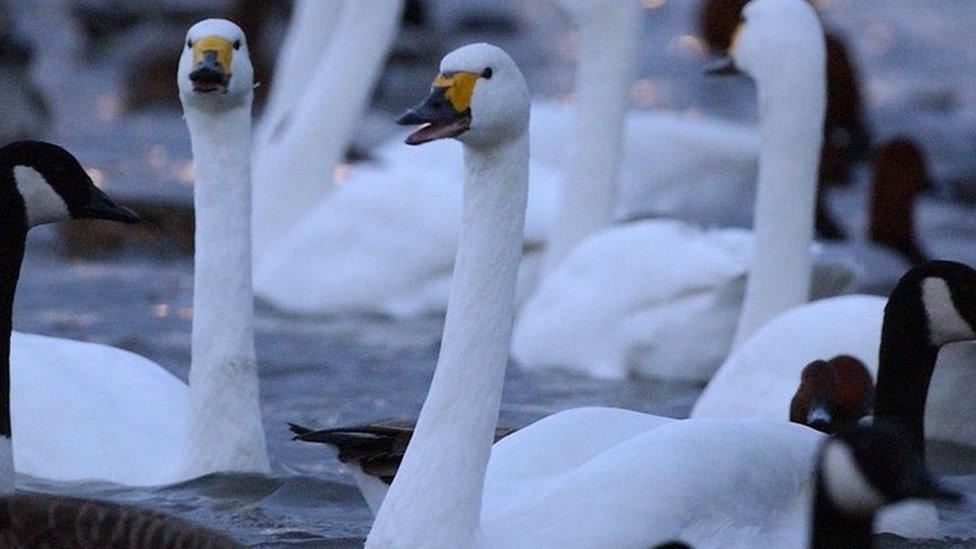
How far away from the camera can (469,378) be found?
242 inches

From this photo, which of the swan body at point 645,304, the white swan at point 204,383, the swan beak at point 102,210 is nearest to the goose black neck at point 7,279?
the swan beak at point 102,210

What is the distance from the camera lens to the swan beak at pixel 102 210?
6738 millimetres

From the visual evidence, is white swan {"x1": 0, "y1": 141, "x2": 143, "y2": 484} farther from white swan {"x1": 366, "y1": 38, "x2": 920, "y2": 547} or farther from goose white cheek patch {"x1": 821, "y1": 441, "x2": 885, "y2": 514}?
goose white cheek patch {"x1": 821, "y1": 441, "x2": 885, "y2": 514}

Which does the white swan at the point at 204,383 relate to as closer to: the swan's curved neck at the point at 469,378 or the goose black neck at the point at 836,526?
the swan's curved neck at the point at 469,378

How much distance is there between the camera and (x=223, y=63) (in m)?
7.45

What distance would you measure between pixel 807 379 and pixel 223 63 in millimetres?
1972

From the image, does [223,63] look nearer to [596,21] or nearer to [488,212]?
[488,212]

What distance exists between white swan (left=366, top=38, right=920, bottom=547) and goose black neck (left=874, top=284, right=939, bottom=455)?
1.00 meters

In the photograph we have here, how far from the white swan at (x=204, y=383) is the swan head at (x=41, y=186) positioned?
885 millimetres

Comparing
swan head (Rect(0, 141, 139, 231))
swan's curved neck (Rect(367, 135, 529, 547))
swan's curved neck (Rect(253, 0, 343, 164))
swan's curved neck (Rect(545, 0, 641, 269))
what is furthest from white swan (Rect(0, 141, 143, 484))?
swan's curved neck (Rect(253, 0, 343, 164))

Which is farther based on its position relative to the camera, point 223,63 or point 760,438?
point 223,63

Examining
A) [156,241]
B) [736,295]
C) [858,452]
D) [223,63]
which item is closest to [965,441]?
[736,295]

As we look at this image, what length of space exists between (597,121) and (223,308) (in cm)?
390

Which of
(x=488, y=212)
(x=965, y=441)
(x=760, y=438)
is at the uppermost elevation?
(x=488, y=212)
